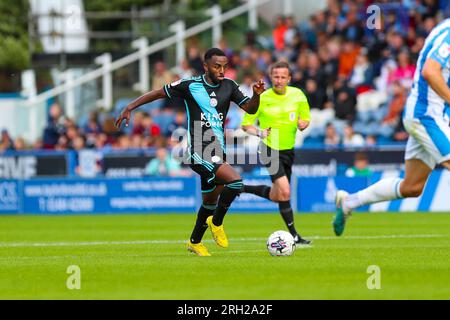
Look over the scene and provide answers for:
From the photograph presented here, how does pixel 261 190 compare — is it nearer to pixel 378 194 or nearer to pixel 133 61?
pixel 378 194

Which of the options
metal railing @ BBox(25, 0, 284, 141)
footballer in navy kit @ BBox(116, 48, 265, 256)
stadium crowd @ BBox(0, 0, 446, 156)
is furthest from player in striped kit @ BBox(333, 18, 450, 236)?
metal railing @ BBox(25, 0, 284, 141)

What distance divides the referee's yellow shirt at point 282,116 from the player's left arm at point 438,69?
4083 millimetres

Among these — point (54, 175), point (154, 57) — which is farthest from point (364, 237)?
point (154, 57)

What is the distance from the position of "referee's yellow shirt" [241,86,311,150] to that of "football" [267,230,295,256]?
258 cm

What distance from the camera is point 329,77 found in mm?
28375

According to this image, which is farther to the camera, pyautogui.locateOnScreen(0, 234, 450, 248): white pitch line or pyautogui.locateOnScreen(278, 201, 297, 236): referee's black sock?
pyautogui.locateOnScreen(0, 234, 450, 248): white pitch line

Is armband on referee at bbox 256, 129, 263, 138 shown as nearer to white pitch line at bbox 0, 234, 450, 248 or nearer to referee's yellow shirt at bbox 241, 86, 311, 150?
referee's yellow shirt at bbox 241, 86, 311, 150

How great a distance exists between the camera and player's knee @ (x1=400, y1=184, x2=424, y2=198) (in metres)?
11.9

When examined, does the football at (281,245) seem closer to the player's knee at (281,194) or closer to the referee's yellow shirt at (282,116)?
the player's knee at (281,194)

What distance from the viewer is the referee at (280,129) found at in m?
14.8

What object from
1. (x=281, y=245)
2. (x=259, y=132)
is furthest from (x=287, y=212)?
(x=281, y=245)

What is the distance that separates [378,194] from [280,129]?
3.03 metres

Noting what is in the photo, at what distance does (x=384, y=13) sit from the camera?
29484 millimetres

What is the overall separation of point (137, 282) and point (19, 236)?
8.21 m
